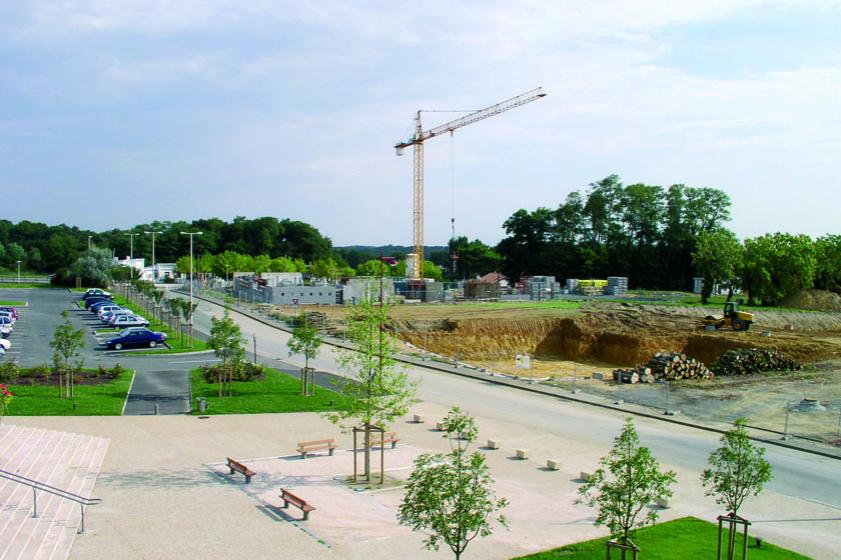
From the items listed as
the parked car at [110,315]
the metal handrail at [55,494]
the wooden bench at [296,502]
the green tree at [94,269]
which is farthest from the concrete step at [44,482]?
the green tree at [94,269]

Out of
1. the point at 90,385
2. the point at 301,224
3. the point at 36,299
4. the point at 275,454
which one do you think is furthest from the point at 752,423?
the point at 301,224

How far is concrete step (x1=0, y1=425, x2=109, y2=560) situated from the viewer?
15258mm

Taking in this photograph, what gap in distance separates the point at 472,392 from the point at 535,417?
6138 mm

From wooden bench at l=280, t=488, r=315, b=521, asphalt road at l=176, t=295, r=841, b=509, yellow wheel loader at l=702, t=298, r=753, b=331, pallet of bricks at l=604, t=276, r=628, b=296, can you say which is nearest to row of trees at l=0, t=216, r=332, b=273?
pallet of bricks at l=604, t=276, r=628, b=296

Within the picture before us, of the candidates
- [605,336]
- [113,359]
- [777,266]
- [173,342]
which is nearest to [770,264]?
[777,266]

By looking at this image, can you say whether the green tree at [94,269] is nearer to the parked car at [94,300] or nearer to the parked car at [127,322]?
the parked car at [94,300]

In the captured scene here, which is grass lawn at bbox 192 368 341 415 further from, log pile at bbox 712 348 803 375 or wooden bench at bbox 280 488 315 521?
log pile at bbox 712 348 803 375

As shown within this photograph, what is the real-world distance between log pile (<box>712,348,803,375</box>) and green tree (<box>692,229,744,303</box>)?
42162 millimetres

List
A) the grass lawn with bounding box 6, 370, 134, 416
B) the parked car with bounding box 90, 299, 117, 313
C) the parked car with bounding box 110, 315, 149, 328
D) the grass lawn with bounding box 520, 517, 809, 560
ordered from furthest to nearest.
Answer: the parked car with bounding box 90, 299, 117, 313
the parked car with bounding box 110, 315, 149, 328
the grass lawn with bounding box 6, 370, 134, 416
the grass lawn with bounding box 520, 517, 809, 560

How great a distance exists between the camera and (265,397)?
105ft

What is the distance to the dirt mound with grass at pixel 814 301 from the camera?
83000 mm

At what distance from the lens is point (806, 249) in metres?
81.6

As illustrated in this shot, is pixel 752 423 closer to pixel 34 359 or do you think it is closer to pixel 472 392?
pixel 472 392

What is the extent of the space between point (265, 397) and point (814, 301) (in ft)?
248
